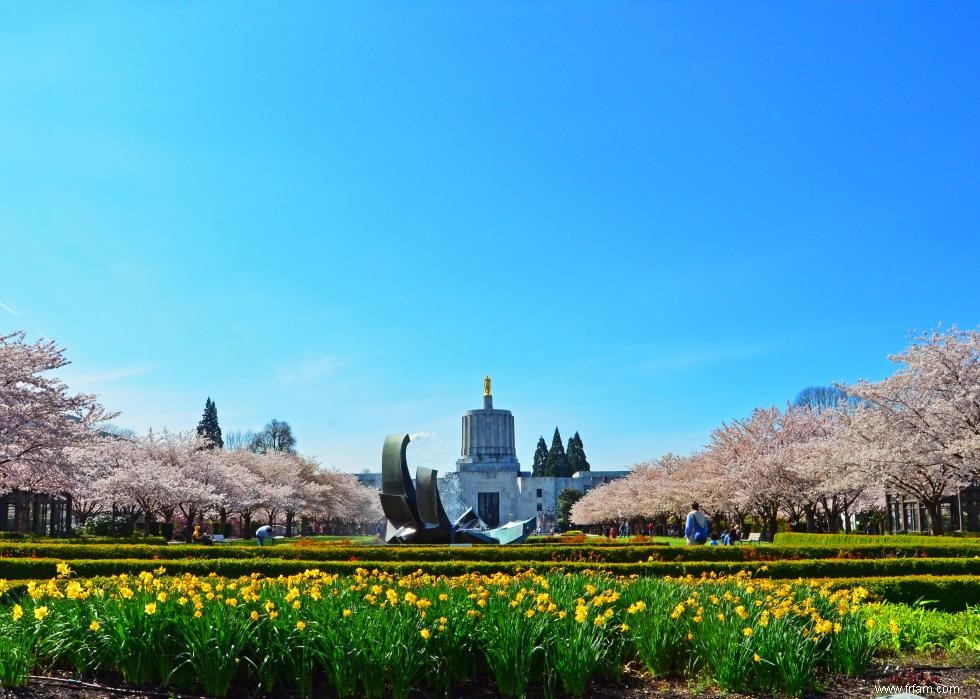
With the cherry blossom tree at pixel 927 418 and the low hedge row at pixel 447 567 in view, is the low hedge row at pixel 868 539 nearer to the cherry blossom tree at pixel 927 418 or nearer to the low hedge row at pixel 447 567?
the cherry blossom tree at pixel 927 418

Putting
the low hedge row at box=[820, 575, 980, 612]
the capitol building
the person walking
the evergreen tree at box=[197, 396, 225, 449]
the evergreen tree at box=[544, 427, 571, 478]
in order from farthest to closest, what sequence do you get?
the evergreen tree at box=[544, 427, 571, 478]
the capitol building
the evergreen tree at box=[197, 396, 225, 449]
the person walking
the low hedge row at box=[820, 575, 980, 612]

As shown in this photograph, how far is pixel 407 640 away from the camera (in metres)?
6.22

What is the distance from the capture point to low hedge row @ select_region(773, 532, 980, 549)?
22.2 metres

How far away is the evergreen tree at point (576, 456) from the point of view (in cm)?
10950

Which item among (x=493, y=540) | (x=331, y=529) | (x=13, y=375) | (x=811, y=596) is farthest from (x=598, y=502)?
(x=811, y=596)

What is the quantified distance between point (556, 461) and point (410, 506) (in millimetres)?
87024

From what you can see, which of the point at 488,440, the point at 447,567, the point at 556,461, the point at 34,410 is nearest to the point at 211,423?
the point at 488,440

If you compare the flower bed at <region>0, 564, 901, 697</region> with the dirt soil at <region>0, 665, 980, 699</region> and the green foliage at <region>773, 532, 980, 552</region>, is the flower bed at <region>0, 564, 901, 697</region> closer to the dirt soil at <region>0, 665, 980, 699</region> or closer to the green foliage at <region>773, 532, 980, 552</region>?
the dirt soil at <region>0, 665, 980, 699</region>

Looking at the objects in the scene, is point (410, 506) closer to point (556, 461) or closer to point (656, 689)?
point (656, 689)

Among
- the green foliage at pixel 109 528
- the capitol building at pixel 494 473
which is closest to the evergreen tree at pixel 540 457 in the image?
the capitol building at pixel 494 473

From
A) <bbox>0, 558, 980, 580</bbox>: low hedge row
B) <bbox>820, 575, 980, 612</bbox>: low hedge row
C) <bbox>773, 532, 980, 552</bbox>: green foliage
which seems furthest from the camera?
<bbox>773, 532, 980, 552</bbox>: green foliage

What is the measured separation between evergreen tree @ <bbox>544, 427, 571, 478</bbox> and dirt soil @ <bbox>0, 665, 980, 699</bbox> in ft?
334

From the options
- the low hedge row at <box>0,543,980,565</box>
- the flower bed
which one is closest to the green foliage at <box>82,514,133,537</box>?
the low hedge row at <box>0,543,980,565</box>

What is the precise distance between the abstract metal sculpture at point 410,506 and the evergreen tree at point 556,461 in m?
82.7
